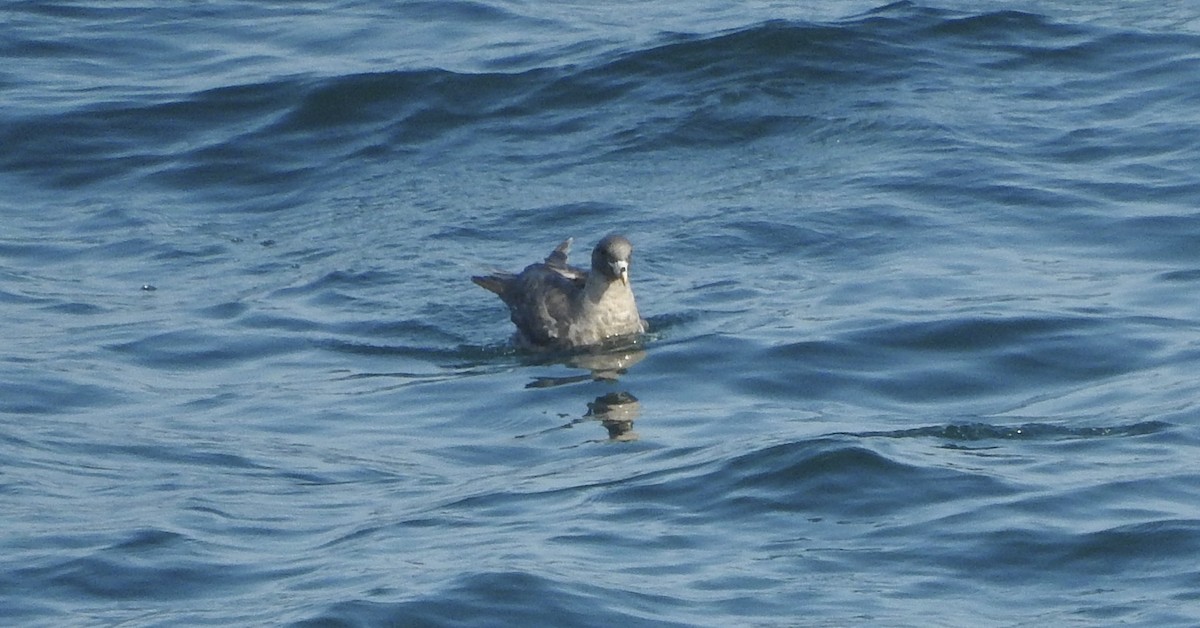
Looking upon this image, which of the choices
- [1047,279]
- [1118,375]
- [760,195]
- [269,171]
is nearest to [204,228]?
[269,171]

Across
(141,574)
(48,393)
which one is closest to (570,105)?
(48,393)

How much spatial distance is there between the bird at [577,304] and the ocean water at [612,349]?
0.15 meters

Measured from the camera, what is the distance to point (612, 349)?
1266 cm

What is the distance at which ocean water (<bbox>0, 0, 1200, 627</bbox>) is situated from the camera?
27.9 feet

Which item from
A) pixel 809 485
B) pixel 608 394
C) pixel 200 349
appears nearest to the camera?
pixel 809 485

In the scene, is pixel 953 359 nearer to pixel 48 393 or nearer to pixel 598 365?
pixel 598 365

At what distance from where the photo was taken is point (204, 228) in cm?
1540

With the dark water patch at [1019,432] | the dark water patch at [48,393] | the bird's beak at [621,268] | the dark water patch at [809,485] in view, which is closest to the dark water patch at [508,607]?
the dark water patch at [809,485]

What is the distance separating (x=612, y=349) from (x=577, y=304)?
1.37 ft

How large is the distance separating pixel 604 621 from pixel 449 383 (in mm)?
4319

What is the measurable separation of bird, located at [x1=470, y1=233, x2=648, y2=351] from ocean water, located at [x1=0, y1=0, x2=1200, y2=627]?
15 cm

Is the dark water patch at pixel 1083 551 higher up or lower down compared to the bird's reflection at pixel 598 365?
higher up

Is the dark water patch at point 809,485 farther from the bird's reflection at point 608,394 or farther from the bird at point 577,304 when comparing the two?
the bird at point 577,304

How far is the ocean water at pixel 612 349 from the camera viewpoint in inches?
→ 335
